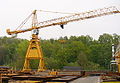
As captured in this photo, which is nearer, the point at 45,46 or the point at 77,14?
the point at 77,14

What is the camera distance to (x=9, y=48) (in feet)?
301

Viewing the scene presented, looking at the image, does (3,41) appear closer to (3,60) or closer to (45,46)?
(3,60)

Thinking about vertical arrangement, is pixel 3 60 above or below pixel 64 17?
below

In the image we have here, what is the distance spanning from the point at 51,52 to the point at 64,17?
1399 inches

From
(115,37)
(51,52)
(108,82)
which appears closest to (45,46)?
(51,52)

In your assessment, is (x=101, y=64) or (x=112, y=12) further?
(x=101, y=64)

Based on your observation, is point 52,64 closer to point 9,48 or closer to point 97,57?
point 97,57

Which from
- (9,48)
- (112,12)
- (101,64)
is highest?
(112,12)

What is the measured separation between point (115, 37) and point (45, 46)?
1319 inches

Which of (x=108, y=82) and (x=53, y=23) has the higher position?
(x=53, y=23)

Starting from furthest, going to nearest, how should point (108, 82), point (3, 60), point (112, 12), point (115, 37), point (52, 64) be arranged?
point (115, 37), point (3, 60), point (52, 64), point (112, 12), point (108, 82)

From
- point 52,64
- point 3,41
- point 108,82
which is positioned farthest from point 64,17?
Result: point 3,41

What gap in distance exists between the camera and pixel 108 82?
62.0ft

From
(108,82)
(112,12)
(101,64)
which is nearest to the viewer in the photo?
(108,82)
